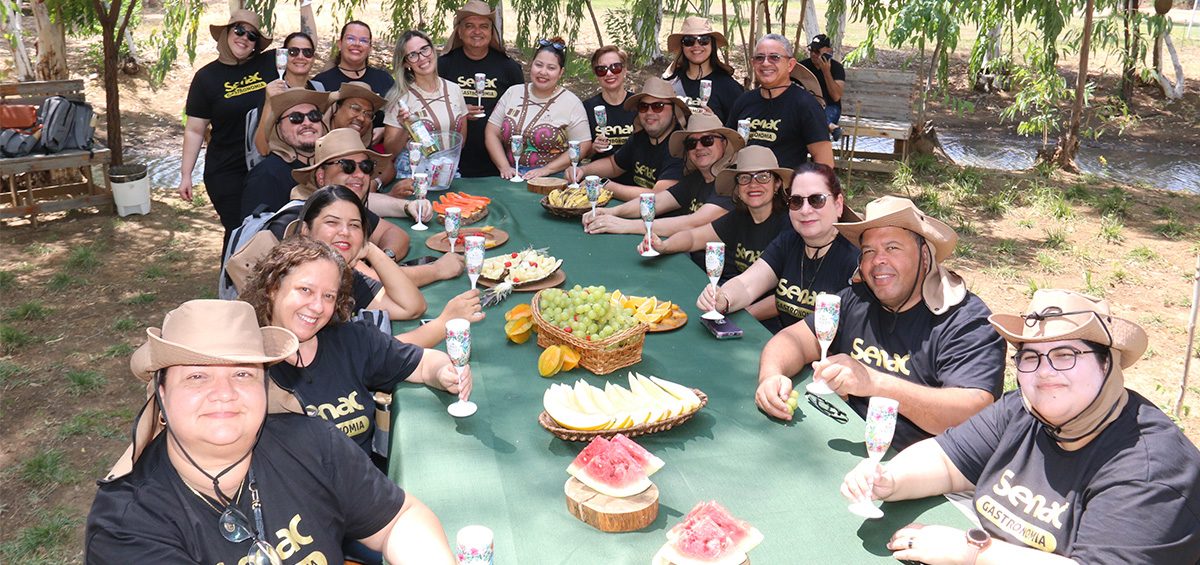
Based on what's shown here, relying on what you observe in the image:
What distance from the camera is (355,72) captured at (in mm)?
7121

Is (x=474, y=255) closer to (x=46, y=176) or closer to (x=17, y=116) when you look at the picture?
(x=17, y=116)

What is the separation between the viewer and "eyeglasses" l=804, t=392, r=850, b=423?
3467mm

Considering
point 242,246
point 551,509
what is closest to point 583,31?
point 242,246

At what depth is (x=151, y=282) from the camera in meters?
8.10

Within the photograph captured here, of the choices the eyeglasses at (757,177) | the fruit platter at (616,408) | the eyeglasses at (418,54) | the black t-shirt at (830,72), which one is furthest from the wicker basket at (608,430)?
the black t-shirt at (830,72)

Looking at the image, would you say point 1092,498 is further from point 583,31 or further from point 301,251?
point 583,31

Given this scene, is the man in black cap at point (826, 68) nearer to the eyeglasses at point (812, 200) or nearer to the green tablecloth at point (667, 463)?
the eyeglasses at point (812, 200)

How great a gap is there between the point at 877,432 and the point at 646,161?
4.22 m

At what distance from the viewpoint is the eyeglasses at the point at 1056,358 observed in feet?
8.68

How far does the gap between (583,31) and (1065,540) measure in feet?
73.6

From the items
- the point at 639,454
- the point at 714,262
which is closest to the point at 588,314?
the point at 714,262

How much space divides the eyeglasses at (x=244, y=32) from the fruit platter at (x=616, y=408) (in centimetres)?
433

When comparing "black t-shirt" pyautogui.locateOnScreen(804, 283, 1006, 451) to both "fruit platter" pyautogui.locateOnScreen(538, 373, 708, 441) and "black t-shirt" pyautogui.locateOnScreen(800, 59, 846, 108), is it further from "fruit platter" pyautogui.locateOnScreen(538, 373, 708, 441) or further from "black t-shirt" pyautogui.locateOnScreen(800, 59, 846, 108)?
"black t-shirt" pyautogui.locateOnScreen(800, 59, 846, 108)

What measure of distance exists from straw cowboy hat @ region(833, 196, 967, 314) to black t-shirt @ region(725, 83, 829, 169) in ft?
9.81
